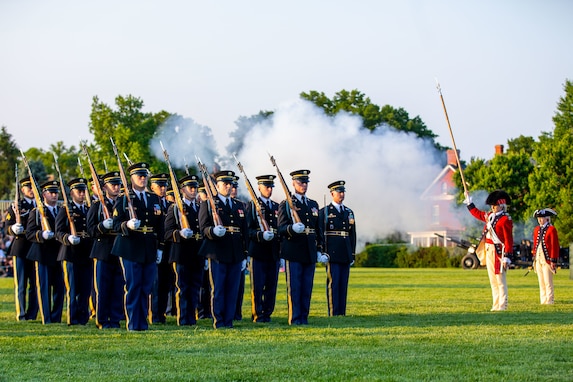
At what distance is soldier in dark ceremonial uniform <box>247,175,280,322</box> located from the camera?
14.8 metres

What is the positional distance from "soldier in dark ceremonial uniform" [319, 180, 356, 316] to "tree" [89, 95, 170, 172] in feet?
120

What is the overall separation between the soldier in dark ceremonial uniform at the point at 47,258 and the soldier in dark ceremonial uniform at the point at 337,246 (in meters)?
3.96

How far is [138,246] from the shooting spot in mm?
13008

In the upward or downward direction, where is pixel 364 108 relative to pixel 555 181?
upward

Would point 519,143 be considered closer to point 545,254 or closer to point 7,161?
point 7,161

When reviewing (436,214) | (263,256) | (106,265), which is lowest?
(106,265)

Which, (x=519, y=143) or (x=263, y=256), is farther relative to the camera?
(x=519, y=143)

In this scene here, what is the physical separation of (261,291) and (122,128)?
39549mm

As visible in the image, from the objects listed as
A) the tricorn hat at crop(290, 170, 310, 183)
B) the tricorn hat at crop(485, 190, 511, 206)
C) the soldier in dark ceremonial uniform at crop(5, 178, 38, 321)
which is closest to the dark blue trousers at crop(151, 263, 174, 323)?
the soldier in dark ceremonial uniform at crop(5, 178, 38, 321)

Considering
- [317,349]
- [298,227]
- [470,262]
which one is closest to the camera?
[317,349]

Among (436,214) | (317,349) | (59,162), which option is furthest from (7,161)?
(317,349)

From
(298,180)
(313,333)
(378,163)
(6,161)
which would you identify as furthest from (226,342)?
(6,161)

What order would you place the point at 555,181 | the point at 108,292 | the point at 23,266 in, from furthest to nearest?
the point at 555,181 → the point at 23,266 → the point at 108,292

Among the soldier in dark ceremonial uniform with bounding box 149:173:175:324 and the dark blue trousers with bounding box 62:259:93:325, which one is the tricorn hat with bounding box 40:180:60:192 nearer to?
the dark blue trousers with bounding box 62:259:93:325
